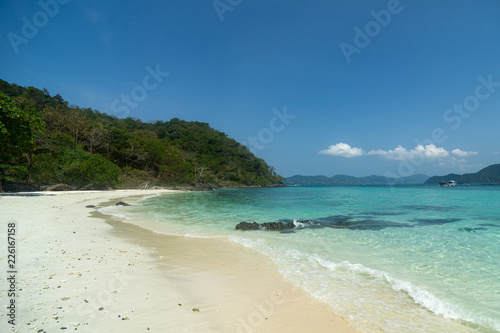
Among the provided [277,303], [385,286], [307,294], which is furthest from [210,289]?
[385,286]

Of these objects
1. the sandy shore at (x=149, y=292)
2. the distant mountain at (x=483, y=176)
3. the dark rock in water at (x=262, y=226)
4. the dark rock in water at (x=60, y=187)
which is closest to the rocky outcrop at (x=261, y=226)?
the dark rock in water at (x=262, y=226)

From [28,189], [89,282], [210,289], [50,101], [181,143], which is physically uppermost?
[50,101]

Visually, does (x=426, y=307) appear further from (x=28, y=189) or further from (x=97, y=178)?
(x=97, y=178)

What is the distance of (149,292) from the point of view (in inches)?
174

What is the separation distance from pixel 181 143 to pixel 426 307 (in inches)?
3900

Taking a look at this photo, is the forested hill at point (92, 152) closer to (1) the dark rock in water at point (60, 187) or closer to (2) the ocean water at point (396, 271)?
(1) the dark rock in water at point (60, 187)

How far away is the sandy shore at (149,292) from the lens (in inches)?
134

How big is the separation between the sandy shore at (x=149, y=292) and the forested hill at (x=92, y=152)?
1840cm

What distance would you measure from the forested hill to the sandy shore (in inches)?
724

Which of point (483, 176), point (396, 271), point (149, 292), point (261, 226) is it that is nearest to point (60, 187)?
point (261, 226)

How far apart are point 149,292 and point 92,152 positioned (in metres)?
57.4

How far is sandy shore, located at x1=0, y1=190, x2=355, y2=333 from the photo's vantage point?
3.40 meters

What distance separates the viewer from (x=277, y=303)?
440 cm

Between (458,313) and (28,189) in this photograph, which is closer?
(458,313)
